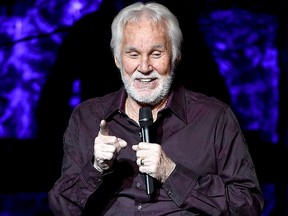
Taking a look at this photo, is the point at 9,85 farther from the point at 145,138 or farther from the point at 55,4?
the point at 145,138

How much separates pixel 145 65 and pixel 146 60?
19 mm

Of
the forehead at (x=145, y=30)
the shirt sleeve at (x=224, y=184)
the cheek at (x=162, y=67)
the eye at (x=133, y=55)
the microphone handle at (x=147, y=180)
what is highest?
the forehead at (x=145, y=30)

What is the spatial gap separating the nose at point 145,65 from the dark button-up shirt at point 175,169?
0.16 meters

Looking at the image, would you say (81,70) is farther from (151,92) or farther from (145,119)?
(145,119)

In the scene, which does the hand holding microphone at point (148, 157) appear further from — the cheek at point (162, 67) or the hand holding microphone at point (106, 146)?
the cheek at point (162, 67)

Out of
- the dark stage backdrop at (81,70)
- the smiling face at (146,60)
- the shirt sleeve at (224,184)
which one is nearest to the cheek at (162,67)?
the smiling face at (146,60)

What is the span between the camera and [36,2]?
3141 millimetres

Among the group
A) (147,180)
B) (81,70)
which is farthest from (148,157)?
(81,70)

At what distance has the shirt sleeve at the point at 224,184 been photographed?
1836 millimetres

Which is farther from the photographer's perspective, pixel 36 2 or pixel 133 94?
pixel 36 2

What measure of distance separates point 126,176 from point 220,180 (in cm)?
32

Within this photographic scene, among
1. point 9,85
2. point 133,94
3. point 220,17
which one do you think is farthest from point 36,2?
point 133,94

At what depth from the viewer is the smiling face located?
1.98 metres

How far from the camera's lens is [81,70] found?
3.06 meters
